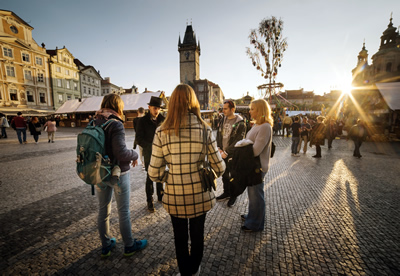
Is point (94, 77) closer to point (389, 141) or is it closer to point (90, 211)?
point (90, 211)

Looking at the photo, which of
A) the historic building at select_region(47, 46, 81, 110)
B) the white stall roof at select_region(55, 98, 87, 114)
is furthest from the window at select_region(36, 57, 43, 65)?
the white stall roof at select_region(55, 98, 87, 114)

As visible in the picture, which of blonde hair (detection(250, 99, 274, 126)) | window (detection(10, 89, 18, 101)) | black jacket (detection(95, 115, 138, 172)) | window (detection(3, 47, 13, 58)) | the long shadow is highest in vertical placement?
window (detection(3, 47, 13, 58))

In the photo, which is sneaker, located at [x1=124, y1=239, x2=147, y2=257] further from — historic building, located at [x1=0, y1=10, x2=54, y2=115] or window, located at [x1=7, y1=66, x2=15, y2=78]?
window, located at [x1=7, y1=66, x2=15, y2=78]

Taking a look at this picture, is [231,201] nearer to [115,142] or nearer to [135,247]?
[135,247]

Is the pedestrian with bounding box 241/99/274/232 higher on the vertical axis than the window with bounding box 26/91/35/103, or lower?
lower

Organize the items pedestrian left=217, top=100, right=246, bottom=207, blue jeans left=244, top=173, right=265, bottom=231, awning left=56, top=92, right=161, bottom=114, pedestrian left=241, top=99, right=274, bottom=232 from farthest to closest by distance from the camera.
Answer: awning left=56, top=92, right=161, bottom=114
pedestrian left=217, top=100, right=246, bottom=207
blue jeans left=244, top=173, right=265, bottom=231
pedestrian left=241, top=99, right=274, bottom=232

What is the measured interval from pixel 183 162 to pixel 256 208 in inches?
72.4

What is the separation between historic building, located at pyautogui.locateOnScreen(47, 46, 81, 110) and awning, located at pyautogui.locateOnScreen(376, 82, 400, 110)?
5082cm

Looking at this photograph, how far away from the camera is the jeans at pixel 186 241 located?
1.62 m

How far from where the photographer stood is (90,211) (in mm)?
3348

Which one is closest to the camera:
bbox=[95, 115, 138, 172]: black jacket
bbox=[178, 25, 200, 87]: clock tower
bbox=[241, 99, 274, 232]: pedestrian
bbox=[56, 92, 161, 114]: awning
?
bbox=[95, 115, 138, 172]: black jacket

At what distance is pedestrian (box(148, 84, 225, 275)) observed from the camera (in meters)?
1.51

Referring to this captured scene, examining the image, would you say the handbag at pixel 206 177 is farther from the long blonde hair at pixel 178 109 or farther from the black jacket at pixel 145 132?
the black jacket at pixel 145 132

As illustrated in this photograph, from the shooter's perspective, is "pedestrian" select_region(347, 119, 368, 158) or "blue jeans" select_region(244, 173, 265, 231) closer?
"blue jeans" select_region(244, 173, 265, 231)
